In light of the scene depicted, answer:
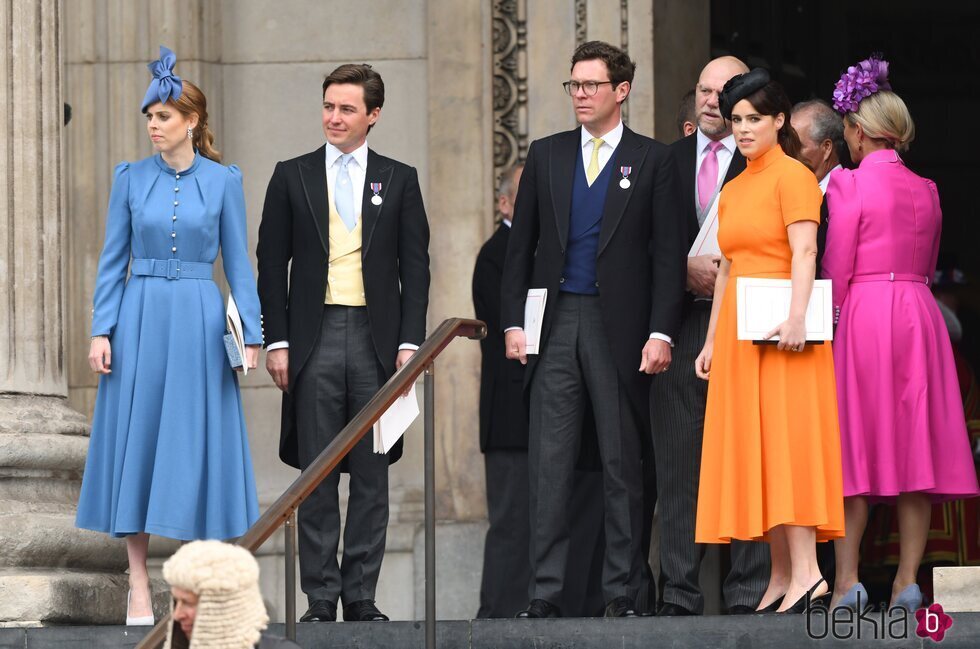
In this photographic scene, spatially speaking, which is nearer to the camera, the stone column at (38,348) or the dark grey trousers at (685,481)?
the dark grey trousers at (685,481)

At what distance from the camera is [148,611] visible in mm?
8539

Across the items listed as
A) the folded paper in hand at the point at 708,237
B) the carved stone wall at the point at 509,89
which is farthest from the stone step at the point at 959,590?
the carved stone wall at the point at 509,89

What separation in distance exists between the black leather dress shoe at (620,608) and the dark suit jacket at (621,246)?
2.43ft

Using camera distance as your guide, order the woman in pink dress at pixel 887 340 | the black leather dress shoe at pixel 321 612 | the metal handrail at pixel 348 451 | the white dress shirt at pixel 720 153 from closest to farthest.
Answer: the metal handrail at pixel 348 451
the black leather dress shoe at pixel 321 612
the woman in pink dress at pixel 887 340
the white dress shirt at pixel 720 153

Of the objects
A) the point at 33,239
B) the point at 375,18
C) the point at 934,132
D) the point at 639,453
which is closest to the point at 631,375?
Answer: the point at 639,453

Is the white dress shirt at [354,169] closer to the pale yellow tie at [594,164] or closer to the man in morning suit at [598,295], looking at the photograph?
the man in morning suit at [598,295]

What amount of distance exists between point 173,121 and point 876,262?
276 centimetres

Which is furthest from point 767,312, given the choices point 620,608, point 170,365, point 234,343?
point 170,365

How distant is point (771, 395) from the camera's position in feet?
27.1

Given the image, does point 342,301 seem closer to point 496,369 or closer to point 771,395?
point 771,395

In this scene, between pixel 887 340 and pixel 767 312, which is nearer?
pixel 767 312

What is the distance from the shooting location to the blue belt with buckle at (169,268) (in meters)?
8.80

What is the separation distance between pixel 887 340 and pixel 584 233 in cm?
A: 122

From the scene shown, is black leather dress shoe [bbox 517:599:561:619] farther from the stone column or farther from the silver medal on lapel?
the stone column
